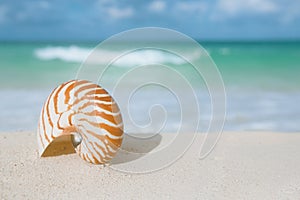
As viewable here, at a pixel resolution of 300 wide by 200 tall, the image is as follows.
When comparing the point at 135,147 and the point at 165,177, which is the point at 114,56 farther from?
the point at 165,177

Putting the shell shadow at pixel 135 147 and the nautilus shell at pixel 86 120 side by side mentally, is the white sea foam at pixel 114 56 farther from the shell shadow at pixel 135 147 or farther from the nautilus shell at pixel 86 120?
the nautilus shell at pixel 86 120

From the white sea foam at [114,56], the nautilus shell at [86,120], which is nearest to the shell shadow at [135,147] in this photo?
the nautilus shell at [86,120]

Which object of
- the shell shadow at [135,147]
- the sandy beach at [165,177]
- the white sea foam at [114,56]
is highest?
the white sea foam at [114,56]

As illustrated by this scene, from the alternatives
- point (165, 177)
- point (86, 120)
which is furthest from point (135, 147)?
point (86, 120)

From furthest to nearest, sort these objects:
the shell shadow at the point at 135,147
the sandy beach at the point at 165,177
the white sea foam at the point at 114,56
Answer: the white sea foam at the point at 114,56, the shell shadow at the point at 135,147, the sandy beach at the point at 165,177

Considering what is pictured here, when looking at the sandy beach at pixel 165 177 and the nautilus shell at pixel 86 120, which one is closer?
the sandy beach at pixel 165 177

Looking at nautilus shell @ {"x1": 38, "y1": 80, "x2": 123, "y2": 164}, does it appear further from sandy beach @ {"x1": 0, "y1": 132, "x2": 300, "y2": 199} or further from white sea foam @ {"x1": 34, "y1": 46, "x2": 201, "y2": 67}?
white sea foam @ {"x1": 34, "y1": 46, "x2": 201, "y2": 67}
